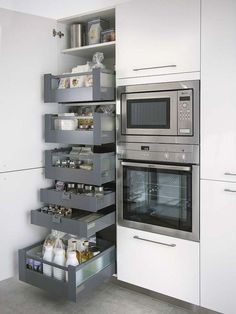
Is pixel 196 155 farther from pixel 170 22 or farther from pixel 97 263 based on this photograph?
pixel 97 263

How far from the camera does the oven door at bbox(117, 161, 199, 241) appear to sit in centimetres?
214

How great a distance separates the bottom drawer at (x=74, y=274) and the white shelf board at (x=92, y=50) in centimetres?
147

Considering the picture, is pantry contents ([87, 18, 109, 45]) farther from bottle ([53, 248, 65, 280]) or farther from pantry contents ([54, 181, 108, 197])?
bottle ([53, 248, 65, 280])

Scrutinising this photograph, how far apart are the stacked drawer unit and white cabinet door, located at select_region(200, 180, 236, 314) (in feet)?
2.24

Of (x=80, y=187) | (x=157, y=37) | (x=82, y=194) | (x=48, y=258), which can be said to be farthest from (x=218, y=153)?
(x=48, y=258)

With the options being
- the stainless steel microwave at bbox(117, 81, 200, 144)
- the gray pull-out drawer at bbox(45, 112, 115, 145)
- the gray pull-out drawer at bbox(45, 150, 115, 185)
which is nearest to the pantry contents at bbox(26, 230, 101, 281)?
the gray pull-out drawer at bbox(45, 150, 115, 185)

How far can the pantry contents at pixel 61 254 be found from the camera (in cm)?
232

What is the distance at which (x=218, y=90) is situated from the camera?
1987 millimetres

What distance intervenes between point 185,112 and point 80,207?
95 cm

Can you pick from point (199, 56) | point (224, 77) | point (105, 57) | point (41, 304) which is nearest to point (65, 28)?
point (105, 57)

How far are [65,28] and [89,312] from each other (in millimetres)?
2140

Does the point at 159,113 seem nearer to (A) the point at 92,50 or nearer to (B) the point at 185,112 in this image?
(B) the point at 185,112

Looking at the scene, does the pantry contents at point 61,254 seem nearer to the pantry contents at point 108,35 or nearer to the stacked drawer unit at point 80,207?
the stacked drawer unit at point 80,207

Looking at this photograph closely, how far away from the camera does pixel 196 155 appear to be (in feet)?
6.85
